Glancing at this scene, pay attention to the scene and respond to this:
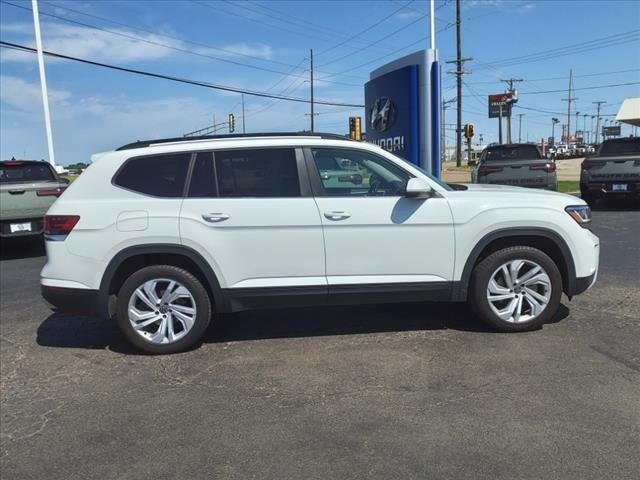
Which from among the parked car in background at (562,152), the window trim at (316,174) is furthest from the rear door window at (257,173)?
the parked car in background at (562,152)

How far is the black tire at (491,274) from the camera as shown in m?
4.84

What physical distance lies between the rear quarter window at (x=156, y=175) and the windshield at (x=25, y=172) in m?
6.78

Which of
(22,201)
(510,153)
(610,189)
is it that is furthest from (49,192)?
(610,189)

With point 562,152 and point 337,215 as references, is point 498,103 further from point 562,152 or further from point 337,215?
point 337,215

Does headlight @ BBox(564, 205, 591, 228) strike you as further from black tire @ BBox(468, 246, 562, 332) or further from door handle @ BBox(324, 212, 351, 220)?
door handle @ BBox(324, 212, 351, 220)

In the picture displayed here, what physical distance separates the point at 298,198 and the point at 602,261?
5.30 m

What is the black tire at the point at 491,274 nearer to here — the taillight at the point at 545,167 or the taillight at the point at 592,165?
the taillight at the point at 545,167

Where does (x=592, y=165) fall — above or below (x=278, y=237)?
above

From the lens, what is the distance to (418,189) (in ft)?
15.2

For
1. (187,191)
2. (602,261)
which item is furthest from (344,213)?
(602,261)

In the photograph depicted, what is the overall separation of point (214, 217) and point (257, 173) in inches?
20.7

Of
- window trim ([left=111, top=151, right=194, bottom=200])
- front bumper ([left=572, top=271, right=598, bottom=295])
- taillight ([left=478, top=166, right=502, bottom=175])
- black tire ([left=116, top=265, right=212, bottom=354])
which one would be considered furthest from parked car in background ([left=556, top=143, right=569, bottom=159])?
black tire ([left=116, top=265, right=212, bottom=354])

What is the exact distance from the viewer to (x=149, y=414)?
374 centimetres

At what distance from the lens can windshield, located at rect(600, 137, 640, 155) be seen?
13.7 meters
